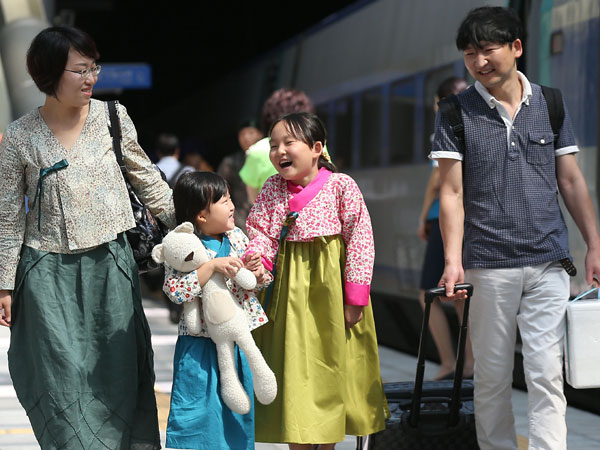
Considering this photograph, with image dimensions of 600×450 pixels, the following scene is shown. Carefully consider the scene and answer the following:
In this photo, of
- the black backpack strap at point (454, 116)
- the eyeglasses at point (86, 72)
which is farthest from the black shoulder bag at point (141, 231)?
the black backpack strap at point (454, 116)

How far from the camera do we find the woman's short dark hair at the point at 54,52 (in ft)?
12.5

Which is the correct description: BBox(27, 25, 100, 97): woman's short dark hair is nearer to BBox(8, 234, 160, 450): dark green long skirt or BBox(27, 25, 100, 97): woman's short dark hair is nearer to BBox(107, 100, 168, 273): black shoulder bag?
BBox(107, 100, 168, 273): black shoulder bag

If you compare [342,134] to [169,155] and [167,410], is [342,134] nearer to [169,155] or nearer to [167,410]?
[169,155]

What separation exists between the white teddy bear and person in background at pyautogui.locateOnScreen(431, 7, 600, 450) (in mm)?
810

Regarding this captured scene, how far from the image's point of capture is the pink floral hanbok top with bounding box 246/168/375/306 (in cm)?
394

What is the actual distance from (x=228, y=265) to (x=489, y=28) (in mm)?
1337

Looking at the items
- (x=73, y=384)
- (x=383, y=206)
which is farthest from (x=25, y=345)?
(x=383, y=206)

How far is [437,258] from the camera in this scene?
655 cm

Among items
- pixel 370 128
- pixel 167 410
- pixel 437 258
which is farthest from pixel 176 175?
pixel 167 410

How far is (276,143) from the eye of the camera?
404cm

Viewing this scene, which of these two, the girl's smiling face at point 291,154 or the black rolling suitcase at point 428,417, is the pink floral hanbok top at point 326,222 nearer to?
the girl's smiling face at point 291,154

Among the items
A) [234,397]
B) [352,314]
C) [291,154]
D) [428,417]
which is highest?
[291,154]

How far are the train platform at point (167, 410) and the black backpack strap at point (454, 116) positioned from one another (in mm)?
1647

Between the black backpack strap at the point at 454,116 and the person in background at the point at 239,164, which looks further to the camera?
the person in background at the point at 239,164
